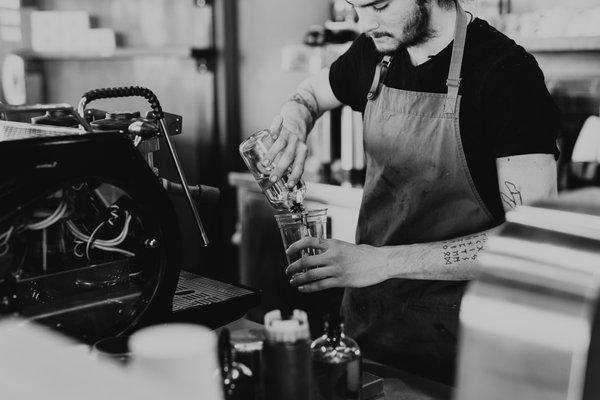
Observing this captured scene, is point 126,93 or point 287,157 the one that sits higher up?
point 126,93

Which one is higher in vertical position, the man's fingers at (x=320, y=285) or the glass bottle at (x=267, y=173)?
the glass bottle at (x=267, y=173)

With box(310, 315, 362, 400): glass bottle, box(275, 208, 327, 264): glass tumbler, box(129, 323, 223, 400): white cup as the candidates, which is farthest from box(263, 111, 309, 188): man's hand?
box(129, 323, 223, 400): white cup

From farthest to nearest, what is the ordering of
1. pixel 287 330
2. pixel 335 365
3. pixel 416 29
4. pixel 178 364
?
1. pixel 416 29
2. pixel 335 365
3. pixel 287 330
4. pixel 178 364

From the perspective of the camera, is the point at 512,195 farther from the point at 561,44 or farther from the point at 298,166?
the point at 561,44

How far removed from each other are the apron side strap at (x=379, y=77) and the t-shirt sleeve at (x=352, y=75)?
0.20ft

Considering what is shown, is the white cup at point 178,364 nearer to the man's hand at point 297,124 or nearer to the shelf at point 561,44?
the man's hand at point 297,124

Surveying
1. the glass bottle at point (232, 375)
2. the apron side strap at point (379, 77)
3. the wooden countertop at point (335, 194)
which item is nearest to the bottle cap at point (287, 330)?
the glass bottle at point (232, 375)

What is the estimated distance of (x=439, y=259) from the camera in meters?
1.64

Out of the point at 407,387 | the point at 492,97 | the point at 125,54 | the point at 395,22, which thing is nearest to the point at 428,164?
the point at 492,97

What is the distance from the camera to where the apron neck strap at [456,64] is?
1811 mm

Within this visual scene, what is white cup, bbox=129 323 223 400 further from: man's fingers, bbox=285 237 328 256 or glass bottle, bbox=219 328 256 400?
man's fingers, bbox=285 237 328 256

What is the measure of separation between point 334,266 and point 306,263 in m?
0.07

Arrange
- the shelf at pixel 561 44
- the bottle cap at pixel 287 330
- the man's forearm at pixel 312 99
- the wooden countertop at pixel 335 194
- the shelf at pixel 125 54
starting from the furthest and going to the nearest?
the shelf at pixel 125 54, the wooden countertop at pixel 335 194, the shelf at pixel 561 44, the man's forearm at pixel 312 99, the bottle cap at pixel 287 330

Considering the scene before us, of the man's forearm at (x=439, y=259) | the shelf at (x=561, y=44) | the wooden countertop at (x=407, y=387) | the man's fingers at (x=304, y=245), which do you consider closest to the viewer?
the wooden countertop at (x=407, y=387)
